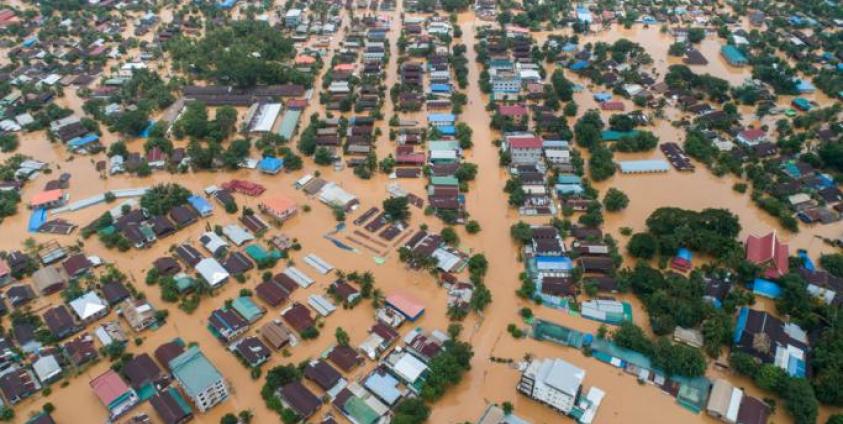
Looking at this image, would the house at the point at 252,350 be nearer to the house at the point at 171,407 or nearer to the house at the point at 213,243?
the house at the point at 171,407

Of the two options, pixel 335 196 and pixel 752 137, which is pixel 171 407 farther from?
pixel 752 137

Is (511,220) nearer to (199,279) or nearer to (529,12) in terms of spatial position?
(199,279)

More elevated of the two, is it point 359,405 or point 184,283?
point 184,283

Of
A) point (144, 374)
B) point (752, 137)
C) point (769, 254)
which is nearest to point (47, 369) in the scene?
point (144, 374)

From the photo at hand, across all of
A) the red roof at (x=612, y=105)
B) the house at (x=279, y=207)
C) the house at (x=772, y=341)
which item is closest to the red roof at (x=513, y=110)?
the red roof at (x=612, y=105)

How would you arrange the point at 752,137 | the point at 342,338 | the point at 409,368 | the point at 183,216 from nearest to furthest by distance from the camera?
the point at 409,368 < the point at 342,338 < the point at 183,216 < the point at 752,137

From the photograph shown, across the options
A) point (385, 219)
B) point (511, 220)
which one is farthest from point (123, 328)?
point (511, 220)
